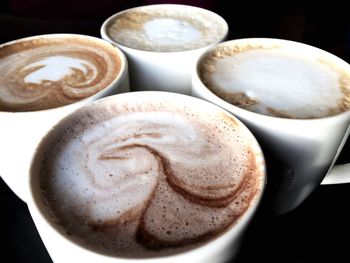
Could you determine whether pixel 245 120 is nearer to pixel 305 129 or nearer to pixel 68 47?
pixel 305 129

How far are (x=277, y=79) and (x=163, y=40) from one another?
1.20 ft

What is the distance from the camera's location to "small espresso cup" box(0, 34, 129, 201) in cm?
77

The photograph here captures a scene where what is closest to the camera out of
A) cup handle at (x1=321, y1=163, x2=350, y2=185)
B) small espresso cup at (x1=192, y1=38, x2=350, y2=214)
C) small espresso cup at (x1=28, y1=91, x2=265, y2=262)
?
small espresso cup at (x1=28, y1=91, x2=265, y2=262)

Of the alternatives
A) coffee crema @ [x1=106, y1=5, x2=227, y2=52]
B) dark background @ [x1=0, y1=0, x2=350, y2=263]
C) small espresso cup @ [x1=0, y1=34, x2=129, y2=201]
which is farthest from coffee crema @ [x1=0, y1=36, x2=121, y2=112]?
dark background @ [x1=0, y1=0, x2=350, y2=263]

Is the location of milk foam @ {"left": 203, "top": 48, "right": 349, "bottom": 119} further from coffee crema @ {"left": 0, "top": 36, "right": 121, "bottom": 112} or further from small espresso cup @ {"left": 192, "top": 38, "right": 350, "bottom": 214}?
coffee crema @ {"left": 0, "top": 36, "right": 121, "bottom": 112}

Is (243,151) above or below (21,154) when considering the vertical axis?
above

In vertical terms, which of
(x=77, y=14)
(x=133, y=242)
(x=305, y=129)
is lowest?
(x=77, y=14)

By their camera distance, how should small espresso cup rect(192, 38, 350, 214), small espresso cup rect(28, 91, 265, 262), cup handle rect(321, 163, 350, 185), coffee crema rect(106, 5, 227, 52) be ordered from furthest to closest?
coffee crema rect(106, 5, 227, 52)
cup handle rect(321, 163, 350, 185)
small espresso cup rect(192, 38, 350, 214)
small espresso cup rect(28, 91, 265, 262)

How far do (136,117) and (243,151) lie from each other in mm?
238

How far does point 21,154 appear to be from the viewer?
80 cm

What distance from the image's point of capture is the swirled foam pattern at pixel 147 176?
56 cm

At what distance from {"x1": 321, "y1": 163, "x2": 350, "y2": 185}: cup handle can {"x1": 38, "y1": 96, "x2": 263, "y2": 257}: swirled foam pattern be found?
12.4 inches

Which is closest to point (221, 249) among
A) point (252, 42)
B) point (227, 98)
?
point (227, 98)

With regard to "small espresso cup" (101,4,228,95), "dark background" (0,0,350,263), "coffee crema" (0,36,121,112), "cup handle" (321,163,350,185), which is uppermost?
"small espresso cup" (101,4,228,95)
